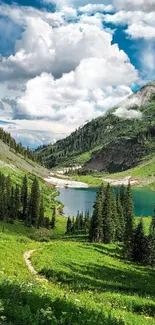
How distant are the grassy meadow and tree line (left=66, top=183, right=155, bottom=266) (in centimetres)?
821

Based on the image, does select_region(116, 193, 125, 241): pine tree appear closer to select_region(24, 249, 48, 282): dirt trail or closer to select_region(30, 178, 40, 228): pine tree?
select_region(30, 178, 40, 228): pine tree

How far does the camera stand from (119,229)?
8981cm

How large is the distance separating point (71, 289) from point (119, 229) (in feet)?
229

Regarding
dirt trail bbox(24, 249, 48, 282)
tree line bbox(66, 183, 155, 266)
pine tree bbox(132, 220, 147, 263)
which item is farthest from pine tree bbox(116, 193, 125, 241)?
dirt trail bbox(24, 249, 48, 282)

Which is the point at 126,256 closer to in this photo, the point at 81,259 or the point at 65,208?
the point at 81,259

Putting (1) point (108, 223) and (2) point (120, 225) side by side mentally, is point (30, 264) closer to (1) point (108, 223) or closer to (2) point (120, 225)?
(1) point (108, 223)

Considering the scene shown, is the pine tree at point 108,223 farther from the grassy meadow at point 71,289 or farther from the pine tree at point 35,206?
the pine tree at point 35,206

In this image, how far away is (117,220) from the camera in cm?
8988

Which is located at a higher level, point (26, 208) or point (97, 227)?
point (26, 208)

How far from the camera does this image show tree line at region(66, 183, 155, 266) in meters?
49.6

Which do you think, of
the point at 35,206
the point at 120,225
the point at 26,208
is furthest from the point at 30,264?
the point at 26,208

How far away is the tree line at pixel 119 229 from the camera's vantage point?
49619mm

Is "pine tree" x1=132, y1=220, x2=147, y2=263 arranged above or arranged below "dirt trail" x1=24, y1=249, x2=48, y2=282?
below

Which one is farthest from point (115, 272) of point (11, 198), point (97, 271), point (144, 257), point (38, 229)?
point (11, 198)
